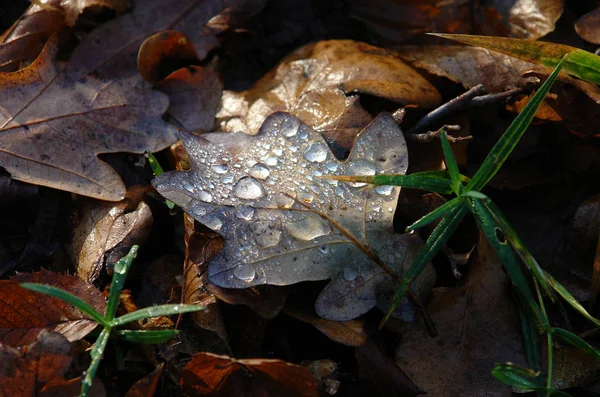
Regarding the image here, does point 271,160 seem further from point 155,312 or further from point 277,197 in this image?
point 155,312

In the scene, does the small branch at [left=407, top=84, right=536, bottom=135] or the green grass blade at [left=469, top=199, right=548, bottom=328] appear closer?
the green grass blade at [left=469, top=199, right=548, bottom=328]

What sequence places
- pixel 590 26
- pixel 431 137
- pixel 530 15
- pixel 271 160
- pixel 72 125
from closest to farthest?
pixel 271 160 < pixel 431 137 < pixel 72 125 < pixel 590 26 < pixel 530 15

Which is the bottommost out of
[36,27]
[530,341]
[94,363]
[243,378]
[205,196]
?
[530,341]

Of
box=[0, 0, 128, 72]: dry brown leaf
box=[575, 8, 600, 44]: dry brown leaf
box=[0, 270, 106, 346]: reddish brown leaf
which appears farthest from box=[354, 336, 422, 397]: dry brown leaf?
box=[0, 0, 128, 72]: dry brown leaf

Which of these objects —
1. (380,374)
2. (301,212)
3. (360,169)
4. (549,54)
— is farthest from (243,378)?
(549,54)

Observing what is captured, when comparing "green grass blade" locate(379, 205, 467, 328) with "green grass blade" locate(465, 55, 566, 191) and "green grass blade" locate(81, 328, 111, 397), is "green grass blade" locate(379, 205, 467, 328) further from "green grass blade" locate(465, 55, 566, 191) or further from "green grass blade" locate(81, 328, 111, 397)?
"green grass blade" locate(81, 328, 111, 397)

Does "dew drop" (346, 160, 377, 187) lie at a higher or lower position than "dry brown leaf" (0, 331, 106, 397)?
higher

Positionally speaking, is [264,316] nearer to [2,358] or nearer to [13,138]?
[2,358]

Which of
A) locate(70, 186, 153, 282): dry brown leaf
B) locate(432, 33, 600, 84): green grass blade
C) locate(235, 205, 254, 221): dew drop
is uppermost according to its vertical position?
locate(432, 33, 600, 84): green grass blade

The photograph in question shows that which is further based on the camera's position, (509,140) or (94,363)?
(509,140)
